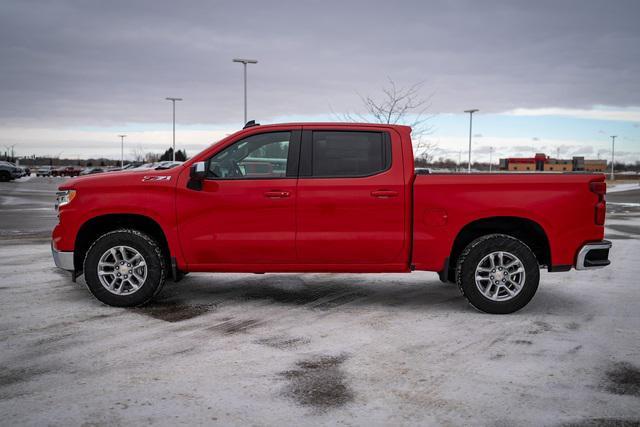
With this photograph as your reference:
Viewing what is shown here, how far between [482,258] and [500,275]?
0.84 ft

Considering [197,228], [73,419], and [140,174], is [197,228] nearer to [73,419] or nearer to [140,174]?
[140,174]

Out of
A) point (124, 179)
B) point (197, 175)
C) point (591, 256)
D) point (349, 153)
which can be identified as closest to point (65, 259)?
point (124, 179)

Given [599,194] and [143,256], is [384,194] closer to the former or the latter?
[599,194]

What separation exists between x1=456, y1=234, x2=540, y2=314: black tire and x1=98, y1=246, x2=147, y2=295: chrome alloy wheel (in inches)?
127

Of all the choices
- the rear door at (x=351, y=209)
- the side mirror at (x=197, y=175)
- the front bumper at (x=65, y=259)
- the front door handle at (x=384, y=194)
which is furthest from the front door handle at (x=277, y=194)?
the front bumper at (x=65, y=259)

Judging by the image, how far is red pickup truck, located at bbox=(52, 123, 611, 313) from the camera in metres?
5.85

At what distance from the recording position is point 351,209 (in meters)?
5.86

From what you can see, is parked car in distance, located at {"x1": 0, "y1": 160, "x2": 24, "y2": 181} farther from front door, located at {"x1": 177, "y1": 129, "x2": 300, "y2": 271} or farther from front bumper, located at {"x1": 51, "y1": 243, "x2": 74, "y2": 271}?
front door, located at {"x1": 177, "y1": 129, "x2": 300, "y2": 271}

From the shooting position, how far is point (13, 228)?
43.7 feet

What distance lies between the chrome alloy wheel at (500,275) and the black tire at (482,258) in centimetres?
3

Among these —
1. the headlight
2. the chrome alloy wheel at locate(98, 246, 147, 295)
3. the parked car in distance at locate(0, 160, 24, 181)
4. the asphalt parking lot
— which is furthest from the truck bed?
the parked car in distance at locate(0, 160, 24, 181)

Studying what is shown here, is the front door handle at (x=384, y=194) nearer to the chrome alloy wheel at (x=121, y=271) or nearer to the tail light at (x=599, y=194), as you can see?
the tail light at (x=599, y=194)

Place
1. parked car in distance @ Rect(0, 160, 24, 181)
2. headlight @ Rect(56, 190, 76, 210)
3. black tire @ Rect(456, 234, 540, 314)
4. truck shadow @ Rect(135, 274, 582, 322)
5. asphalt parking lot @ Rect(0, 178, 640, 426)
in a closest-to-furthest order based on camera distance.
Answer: asphalt parking lot @ Rect(0, 178, 640, 426) → black tire @ Rect(456, 234, 540, 314) → headlight @ Rect(56, 190, 76, 210) → truck shadow @ Rect(135, 274, 582, 322) → parked car in distance @ Rect(0, 160, 24, 181)

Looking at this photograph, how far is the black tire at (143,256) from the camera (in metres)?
5.98
